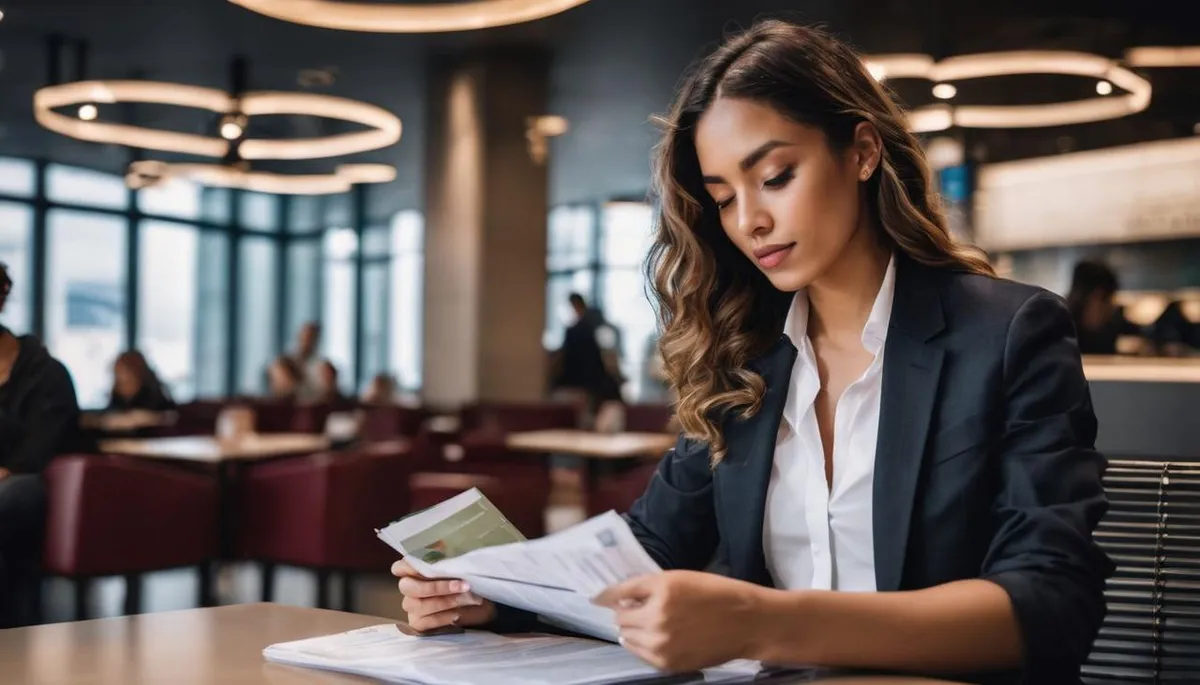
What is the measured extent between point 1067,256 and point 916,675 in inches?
273

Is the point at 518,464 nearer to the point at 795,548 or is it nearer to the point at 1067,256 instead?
the point at 1067,256

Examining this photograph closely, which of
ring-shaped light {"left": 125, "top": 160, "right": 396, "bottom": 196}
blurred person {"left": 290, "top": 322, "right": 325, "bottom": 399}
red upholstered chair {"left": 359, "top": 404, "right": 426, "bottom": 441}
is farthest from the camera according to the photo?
ring-shaped light {"left": 125, "top": 160, "right": 396, "bottom": 196}

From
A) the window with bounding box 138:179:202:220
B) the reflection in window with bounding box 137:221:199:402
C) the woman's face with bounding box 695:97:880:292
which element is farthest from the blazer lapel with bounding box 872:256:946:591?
the reflection in window with bounding box 137:221:199:402

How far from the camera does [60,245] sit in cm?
1144

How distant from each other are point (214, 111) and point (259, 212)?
370cm

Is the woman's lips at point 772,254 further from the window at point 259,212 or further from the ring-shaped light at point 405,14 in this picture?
the window at point 259,212

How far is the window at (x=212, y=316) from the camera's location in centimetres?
1318

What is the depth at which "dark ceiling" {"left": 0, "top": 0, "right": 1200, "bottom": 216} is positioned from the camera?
7.10 m

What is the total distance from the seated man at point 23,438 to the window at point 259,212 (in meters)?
9.07

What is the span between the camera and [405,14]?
8.29 meters

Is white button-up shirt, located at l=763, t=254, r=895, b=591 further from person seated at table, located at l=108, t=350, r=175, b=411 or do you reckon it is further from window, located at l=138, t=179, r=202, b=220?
window, located at l=138, t=179, r=202, b=220

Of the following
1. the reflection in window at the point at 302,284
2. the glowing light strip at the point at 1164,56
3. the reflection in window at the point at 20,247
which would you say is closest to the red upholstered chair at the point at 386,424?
the reflection in window at the point at 20,247

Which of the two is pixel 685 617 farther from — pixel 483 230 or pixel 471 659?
pixel 483 230

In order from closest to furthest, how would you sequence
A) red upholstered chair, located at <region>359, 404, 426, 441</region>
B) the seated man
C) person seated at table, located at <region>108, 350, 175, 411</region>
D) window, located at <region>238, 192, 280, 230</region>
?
1. the seated man
2. red upholstered chair, located at <region>359, 404, 426, 441</region>
3. person seated at table, located at <region>108, 350, 175, 411</region>
4. window, located at <region>238, 192, 280, 230</region>
